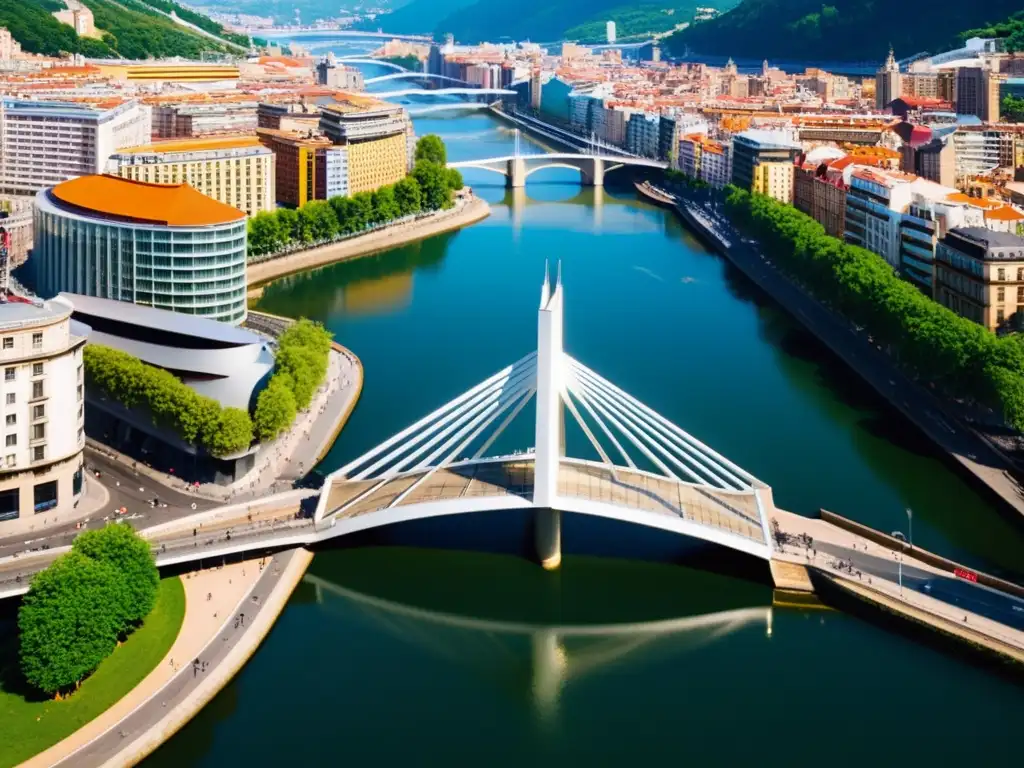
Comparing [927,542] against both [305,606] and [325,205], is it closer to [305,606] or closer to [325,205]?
[305,606]

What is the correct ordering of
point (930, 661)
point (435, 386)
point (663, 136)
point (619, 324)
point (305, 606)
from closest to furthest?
point (930, 661) → point (305, 606) → point (435, 386) → point (619, 324) → point (663, 136)

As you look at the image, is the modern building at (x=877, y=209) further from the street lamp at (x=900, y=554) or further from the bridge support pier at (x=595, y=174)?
the bridge support pier at (x=595, y=174)

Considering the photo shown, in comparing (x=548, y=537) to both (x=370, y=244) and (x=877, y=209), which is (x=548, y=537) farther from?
(x=370, y=244)

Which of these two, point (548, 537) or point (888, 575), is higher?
point (548, 537)

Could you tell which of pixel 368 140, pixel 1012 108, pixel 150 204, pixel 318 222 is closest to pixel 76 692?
pixel 150 204

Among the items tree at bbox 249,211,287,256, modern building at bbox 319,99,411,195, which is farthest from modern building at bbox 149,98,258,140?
tree at bbox 249,211,287,256

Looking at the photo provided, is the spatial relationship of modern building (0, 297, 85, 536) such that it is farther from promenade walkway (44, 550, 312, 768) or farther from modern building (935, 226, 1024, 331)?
modern building (935, 226, 1024, 331)

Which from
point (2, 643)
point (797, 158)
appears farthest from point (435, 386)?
point (797, 158)
